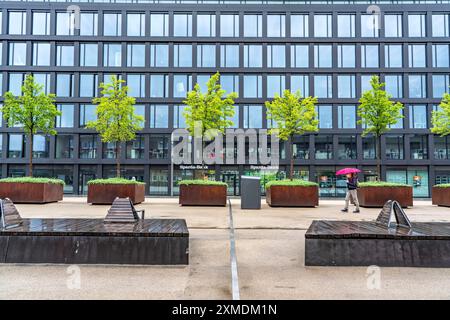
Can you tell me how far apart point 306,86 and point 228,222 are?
30.6 m

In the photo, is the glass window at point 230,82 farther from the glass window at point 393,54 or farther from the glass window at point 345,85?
the glass window at point 393,54

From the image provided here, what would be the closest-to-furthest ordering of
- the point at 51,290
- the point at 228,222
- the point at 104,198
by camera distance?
the point at 51,290, the point at 228,222, the point at 104,198

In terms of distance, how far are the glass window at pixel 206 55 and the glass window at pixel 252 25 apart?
A: 422 centimetres

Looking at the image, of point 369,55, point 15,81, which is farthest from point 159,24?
point 369,55

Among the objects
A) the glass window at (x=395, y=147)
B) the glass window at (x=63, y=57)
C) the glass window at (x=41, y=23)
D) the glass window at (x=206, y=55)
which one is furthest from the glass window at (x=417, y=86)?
the glass window at (x=41, y=23)

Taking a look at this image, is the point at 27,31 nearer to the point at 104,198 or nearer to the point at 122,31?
the point at 122,31

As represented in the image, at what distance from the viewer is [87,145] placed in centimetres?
3816

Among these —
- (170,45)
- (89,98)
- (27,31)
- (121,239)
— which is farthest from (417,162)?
(27,31)

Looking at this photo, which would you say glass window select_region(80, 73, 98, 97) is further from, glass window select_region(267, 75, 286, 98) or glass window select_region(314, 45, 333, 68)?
glass window select_region(314, 45, 333, 68)

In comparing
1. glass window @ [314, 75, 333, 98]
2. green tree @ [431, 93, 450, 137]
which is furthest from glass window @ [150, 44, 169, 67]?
green tree @ [431, 93, 450, 137]

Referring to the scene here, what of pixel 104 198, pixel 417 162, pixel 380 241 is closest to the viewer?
pixel 380 241

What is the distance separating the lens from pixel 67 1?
3909 cm

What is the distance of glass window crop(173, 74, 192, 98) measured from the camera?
1510 inches

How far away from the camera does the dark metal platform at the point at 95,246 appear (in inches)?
217
